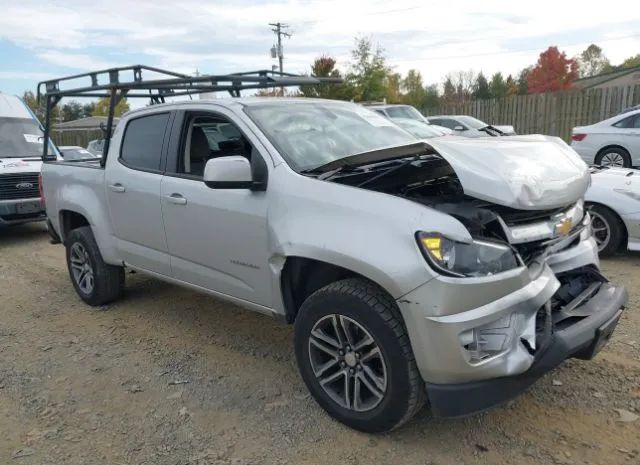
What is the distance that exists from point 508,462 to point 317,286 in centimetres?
139

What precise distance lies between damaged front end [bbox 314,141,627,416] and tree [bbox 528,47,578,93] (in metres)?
55.4

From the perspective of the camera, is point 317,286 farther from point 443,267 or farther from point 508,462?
point 508,462

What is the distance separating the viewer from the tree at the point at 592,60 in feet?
268

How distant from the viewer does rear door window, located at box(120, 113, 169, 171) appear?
4.37m

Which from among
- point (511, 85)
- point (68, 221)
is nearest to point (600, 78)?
point (511, 85)

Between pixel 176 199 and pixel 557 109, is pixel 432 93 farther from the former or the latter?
pixel 176 199

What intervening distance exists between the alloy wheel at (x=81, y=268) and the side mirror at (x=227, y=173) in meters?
2.58

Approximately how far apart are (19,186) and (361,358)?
8.00 metres

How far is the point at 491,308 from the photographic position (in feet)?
8.35

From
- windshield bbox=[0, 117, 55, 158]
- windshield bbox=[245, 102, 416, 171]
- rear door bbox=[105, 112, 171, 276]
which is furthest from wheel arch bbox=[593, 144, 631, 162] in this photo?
windshield bbox=[0, 117, 55, 158]

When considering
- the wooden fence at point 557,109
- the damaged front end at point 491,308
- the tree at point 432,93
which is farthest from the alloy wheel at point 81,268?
the tree at point 432,93

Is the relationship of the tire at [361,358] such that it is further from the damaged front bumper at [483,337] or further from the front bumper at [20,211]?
the front bumper at [20,211]

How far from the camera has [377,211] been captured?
9.11 ft

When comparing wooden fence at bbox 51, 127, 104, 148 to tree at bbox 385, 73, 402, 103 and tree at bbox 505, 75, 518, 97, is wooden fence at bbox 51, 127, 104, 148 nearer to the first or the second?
tree at bbox 385, 73, 402, 103
